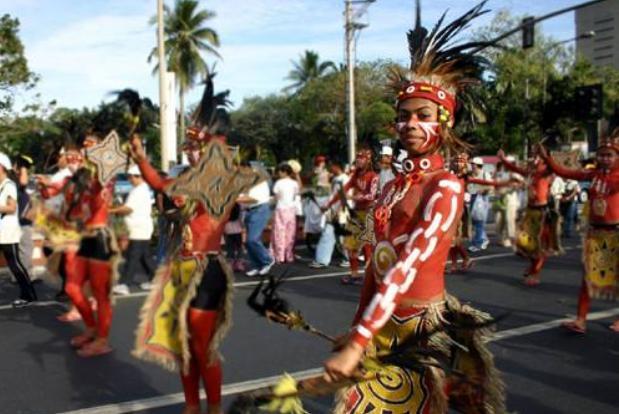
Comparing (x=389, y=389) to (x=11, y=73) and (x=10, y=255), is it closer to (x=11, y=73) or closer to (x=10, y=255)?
(x=10, y=255)

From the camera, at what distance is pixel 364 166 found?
9.36 meters

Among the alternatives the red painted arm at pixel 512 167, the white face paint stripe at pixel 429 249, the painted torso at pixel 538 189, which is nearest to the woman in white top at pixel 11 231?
the red painted arm at pixel 512 167

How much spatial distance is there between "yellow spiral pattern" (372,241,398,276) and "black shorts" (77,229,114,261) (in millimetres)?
4018

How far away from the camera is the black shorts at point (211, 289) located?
4203 millimetres

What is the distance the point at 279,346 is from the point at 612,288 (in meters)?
3.13

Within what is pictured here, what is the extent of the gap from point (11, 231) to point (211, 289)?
16.1ft

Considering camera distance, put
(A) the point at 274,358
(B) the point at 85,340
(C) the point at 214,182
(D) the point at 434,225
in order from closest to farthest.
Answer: (D) the point at 434,225 → (C) the point at 214,182 → (A) the point at 274,358 → (B) the point at 85,340

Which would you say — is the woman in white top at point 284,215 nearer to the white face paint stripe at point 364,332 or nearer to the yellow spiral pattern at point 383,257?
the yellow spiral pattern at point 383,257

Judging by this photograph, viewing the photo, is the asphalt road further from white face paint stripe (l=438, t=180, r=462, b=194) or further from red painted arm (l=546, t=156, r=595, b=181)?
white face paint stripe (l=438, t=180, r=462, b=194)

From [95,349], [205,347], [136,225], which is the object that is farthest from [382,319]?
[136,225]

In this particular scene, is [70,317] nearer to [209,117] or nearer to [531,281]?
[209,117]

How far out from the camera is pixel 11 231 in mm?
8203

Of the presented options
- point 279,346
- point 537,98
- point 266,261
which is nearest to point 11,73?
point 266,261

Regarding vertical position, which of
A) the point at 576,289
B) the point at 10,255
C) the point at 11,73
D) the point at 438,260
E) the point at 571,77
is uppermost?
the point at 571,77
